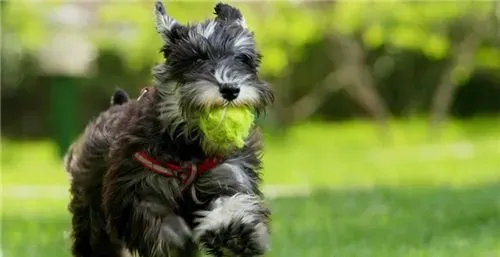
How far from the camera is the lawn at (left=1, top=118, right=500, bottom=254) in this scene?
880 cm

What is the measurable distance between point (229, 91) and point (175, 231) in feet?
2.57

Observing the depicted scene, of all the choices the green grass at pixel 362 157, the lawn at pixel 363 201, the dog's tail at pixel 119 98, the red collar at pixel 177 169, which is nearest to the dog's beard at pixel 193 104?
the red collar at pixel 177 169

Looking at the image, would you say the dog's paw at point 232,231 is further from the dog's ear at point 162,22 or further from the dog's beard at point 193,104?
the dog's ear at point 162,22

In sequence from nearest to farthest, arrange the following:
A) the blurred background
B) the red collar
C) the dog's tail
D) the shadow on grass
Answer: the red collar
the dog's tail
the shadow on grass
the blurred background

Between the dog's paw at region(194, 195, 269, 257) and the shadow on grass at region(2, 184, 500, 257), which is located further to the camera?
the shadow on grass at region(2, 184, 500, 257)

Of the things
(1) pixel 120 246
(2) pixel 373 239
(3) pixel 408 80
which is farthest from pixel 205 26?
(3) pixel 408 80

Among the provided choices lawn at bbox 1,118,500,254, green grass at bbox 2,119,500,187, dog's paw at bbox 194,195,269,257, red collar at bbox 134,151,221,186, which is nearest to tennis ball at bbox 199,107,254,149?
red collar at bbox 134,151,221,186

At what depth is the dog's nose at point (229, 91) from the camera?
5.71 meters

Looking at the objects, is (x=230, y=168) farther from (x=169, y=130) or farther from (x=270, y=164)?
(x=270, y=164)

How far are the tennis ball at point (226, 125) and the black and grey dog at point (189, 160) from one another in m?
0.05

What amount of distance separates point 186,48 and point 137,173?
725 millimetres

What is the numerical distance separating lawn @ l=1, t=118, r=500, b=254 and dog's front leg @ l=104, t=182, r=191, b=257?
213cm

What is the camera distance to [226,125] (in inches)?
231

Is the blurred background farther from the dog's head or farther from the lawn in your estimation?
the dog's head
